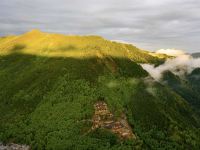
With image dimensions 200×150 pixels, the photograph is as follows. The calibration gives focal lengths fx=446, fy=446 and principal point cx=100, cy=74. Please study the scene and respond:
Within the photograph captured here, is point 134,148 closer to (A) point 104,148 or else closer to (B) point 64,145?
(A) point 104,148

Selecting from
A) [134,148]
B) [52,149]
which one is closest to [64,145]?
[52,149]

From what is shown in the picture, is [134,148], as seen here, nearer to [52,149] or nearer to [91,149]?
[91,149]

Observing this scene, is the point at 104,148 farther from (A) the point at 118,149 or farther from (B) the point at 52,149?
(B) the point at 52,149

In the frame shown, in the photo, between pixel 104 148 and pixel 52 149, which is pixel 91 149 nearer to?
pixel 104 148

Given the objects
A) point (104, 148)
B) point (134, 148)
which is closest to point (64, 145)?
point (104, 148)

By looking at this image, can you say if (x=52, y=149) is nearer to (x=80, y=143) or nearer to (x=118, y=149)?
(x=80, y=143)

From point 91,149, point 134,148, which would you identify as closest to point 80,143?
point 91,149
